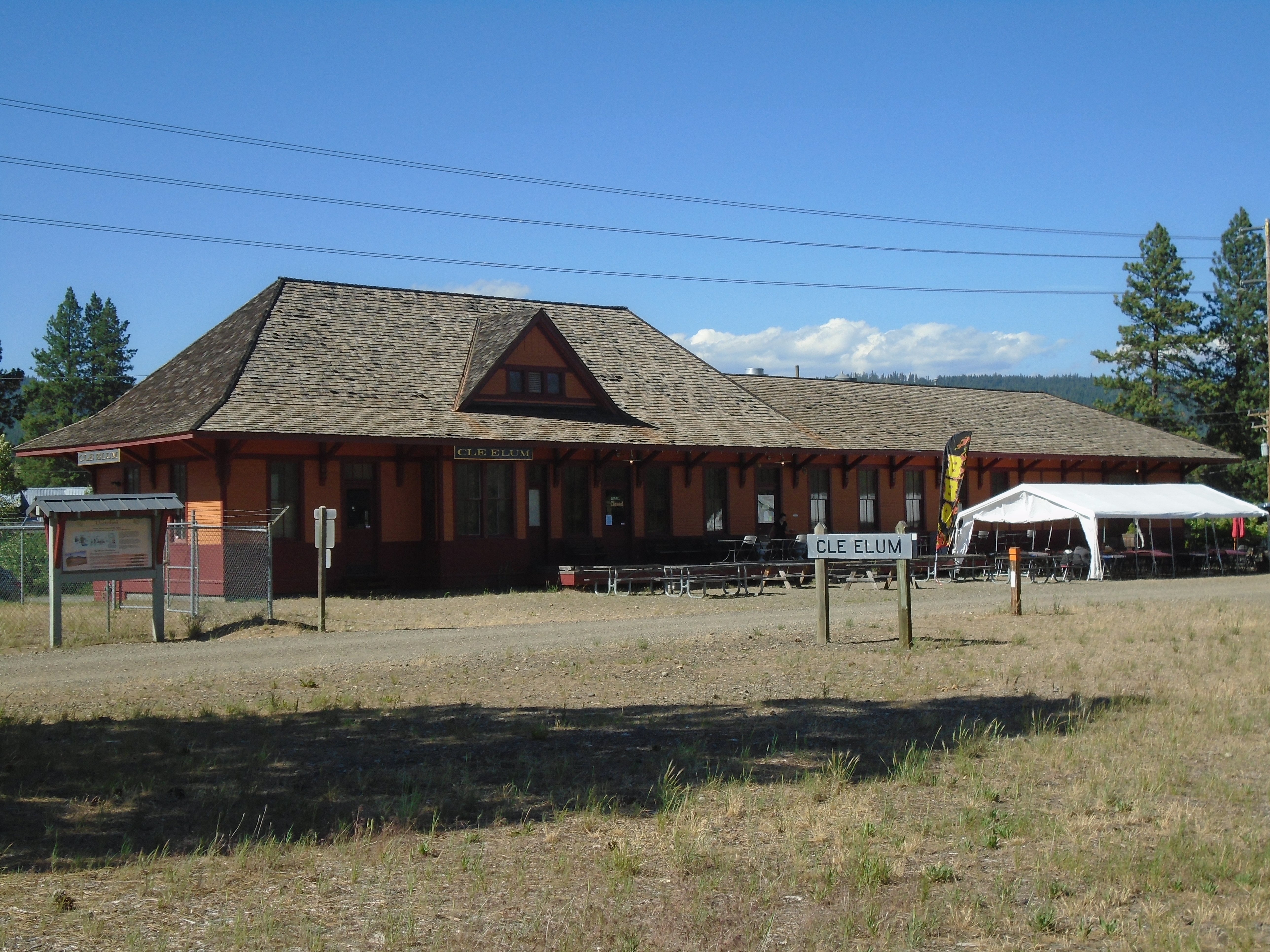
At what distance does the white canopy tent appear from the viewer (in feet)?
104

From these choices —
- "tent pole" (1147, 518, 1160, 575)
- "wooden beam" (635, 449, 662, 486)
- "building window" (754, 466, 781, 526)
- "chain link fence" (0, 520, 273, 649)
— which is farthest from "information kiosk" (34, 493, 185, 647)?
"tent pole" (1147, 518, 1160, 575)

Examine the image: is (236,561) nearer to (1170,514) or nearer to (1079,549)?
(1079,549)

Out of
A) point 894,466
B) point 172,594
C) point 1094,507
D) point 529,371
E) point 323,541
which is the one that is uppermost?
point 529,371

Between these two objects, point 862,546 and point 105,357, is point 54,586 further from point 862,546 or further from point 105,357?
point 105,357

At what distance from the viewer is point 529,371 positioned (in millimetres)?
31266

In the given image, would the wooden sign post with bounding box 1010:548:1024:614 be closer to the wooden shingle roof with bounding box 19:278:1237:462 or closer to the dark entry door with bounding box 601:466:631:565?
the wooden shingle roof with bounding box 19:278:1237:462

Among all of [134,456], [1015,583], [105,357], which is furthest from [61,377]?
[1015,583]

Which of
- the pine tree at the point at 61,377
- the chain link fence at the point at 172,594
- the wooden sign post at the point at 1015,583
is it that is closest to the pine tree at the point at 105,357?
the pine tree at the point at 61,377

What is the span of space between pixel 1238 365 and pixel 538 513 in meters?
56.3

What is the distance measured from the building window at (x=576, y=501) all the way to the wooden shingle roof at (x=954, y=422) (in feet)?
25.1

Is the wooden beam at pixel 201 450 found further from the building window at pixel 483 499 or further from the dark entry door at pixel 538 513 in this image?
the dark entry door at pixel 538 513

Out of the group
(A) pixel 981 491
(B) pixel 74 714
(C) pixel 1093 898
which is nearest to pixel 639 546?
(A) pixel 981 491

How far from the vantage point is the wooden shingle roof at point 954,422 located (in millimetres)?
37094

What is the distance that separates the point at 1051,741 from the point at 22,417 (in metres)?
86.8
